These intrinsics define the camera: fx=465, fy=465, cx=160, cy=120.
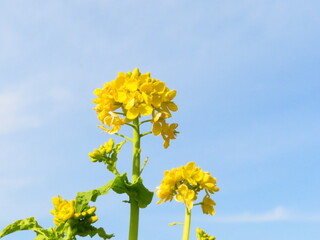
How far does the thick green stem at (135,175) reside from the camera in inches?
166

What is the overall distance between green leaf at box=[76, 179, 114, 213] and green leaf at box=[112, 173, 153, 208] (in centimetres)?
8

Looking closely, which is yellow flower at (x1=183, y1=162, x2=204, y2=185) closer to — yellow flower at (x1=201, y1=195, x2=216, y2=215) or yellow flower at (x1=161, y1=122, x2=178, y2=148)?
yellow flower at (x1=201, y1=195, x2=216, y2=215)

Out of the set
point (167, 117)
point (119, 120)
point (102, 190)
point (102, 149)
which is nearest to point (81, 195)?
point (102, 190)

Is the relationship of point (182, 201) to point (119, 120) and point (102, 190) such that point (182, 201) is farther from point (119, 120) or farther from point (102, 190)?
point (119, 120)

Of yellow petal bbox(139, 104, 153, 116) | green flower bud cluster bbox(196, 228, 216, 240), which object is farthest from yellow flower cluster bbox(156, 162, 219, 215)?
yellow petal bbox(139, 104, 153, 116)

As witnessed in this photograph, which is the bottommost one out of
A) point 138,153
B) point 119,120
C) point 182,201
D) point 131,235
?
point 131,235

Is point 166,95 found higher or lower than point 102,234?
higher

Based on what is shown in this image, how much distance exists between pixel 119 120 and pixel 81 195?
2.62 ft

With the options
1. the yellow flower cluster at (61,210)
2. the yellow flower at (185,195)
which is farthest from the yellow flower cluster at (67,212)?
the yellow flower at (185,195)

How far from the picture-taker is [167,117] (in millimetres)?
4531

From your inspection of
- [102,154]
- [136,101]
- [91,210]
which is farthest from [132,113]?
[91,210]

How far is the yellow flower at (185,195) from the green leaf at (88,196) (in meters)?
0.67

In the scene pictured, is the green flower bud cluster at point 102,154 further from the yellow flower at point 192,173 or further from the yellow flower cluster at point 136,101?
the yellow flower at point 192,173

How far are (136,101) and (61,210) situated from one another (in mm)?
1237
